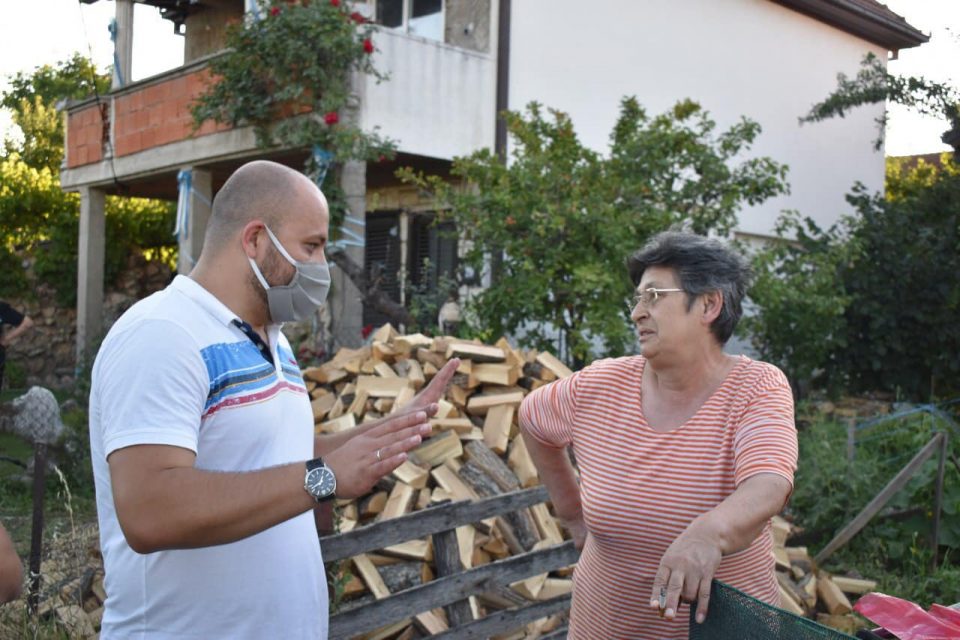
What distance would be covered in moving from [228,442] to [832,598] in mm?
4863

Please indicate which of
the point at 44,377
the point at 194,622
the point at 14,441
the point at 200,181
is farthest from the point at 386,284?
the point at 194,622

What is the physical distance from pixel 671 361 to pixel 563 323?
19.3ft

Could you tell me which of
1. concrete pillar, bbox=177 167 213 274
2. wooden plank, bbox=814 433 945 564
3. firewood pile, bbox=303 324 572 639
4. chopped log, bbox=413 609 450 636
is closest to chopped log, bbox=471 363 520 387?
firewood pile, bbox=303 324 572 639

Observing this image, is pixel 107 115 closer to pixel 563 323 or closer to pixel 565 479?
pixel 563 323

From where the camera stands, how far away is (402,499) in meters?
5.62

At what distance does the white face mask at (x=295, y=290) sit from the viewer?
8.14 feet

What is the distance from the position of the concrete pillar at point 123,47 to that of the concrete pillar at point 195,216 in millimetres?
2452

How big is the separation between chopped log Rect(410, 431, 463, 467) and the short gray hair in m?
3.25

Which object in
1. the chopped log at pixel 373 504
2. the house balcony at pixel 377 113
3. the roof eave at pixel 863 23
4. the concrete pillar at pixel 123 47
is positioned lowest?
the chopped log at pixel 373 504

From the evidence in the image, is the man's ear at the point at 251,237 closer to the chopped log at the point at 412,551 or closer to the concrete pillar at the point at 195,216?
the chopped log at the point at 412,551

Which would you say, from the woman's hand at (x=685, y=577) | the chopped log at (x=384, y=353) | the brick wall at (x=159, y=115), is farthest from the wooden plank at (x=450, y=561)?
the brick wall at (x=159, y=115)

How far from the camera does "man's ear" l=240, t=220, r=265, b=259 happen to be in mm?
2465

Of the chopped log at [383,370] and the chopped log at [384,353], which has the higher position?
the chopped log at [384,353]

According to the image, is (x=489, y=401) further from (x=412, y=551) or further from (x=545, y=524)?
(x=412, y=551)
